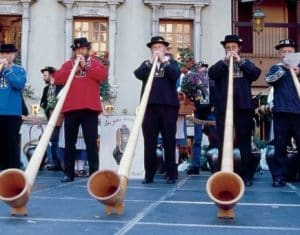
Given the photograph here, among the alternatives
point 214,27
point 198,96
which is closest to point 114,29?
point 214,27

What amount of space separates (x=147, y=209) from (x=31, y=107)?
12.6 metres

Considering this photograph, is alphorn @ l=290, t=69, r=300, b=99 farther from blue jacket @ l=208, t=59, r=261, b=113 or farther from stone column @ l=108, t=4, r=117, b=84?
stone column @ l=108, t=4, r=117, b=84

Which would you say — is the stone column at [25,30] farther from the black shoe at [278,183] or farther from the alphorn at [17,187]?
the alphorn at [17,187]

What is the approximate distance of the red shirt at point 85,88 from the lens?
8617mm

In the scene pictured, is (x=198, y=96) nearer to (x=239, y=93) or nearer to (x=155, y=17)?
(x=239, y=93)

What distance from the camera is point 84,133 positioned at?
8719 millimetres

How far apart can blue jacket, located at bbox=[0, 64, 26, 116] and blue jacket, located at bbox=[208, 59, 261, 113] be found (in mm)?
2225

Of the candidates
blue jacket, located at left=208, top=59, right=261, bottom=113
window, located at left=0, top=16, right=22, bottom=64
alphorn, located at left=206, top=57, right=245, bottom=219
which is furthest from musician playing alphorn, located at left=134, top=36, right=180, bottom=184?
window, located at left=0, top=16, right=22, bottom=64

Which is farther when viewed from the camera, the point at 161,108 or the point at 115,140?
the point at 115,140

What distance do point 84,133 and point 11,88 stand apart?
1094 mm

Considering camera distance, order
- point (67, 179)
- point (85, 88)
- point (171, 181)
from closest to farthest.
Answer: point (171, 181) → point (85, 88) → point (67, 179)

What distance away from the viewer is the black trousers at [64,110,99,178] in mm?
8688

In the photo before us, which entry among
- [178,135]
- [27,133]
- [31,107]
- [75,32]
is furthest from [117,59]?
[178,135]

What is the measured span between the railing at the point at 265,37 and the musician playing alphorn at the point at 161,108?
13.1 meters
